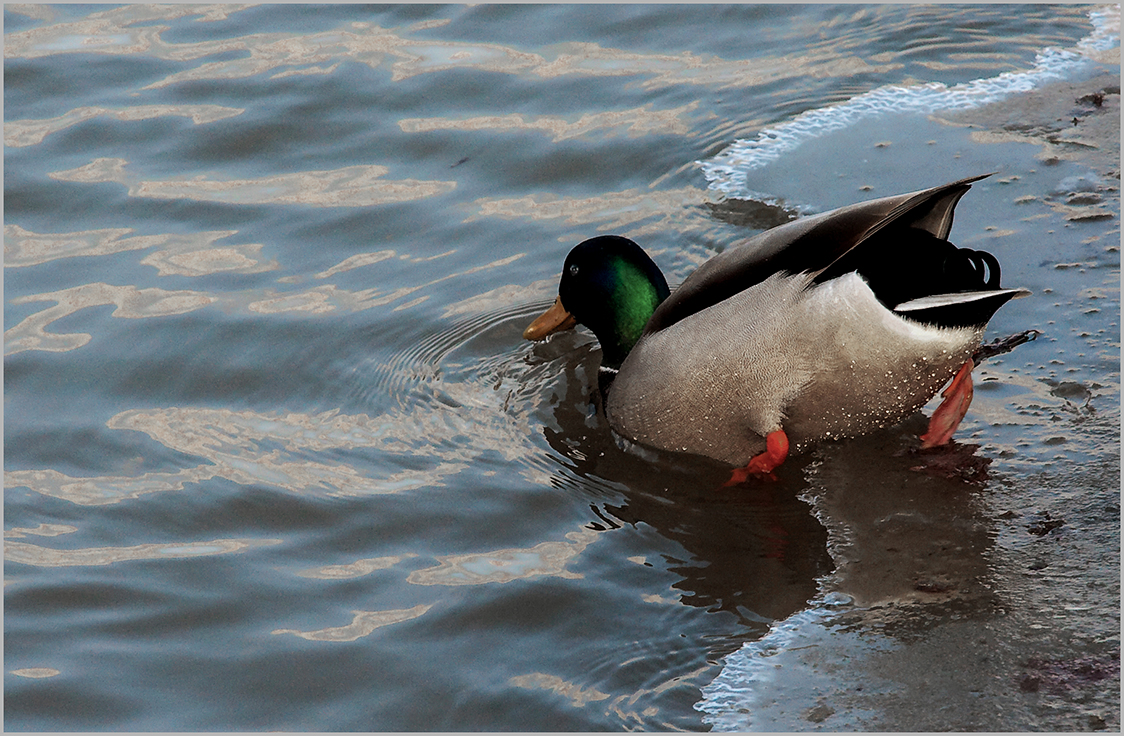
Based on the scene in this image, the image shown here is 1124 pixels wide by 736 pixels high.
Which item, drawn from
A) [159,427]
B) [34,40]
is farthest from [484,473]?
[34,40]

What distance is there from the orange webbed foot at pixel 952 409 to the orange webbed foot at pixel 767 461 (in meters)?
0.47

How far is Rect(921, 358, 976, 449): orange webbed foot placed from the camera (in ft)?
12.5

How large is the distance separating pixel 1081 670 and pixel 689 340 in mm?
1598

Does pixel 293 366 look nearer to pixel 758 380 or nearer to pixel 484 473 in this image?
pixel 484 473

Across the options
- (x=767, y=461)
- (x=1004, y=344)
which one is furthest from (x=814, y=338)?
(x=1004, y=344)

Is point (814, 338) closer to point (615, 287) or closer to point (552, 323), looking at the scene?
point (615, 287)

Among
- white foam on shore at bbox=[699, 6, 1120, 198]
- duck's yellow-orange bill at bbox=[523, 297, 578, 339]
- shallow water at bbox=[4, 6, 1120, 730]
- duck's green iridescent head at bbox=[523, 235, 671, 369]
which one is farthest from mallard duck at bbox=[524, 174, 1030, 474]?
white foam on shore at bbox=[699, 6, 1120, 198]

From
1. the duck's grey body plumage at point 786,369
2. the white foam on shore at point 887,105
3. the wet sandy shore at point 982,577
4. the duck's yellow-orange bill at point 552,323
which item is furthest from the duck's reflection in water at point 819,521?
the white foam on shore at point 887,105

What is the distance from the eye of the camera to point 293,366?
4.82 metres

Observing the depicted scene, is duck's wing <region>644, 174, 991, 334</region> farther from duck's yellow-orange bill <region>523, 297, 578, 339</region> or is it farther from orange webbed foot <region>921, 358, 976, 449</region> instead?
duck's yellow-orange bill <region>523, 297, 578, 339</region>

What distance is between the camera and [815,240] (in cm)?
359

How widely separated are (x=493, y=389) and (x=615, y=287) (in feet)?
2.02

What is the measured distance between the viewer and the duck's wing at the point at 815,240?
11.4 feet

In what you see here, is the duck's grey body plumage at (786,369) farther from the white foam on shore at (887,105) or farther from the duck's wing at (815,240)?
the white foam on shore at (887,105)
